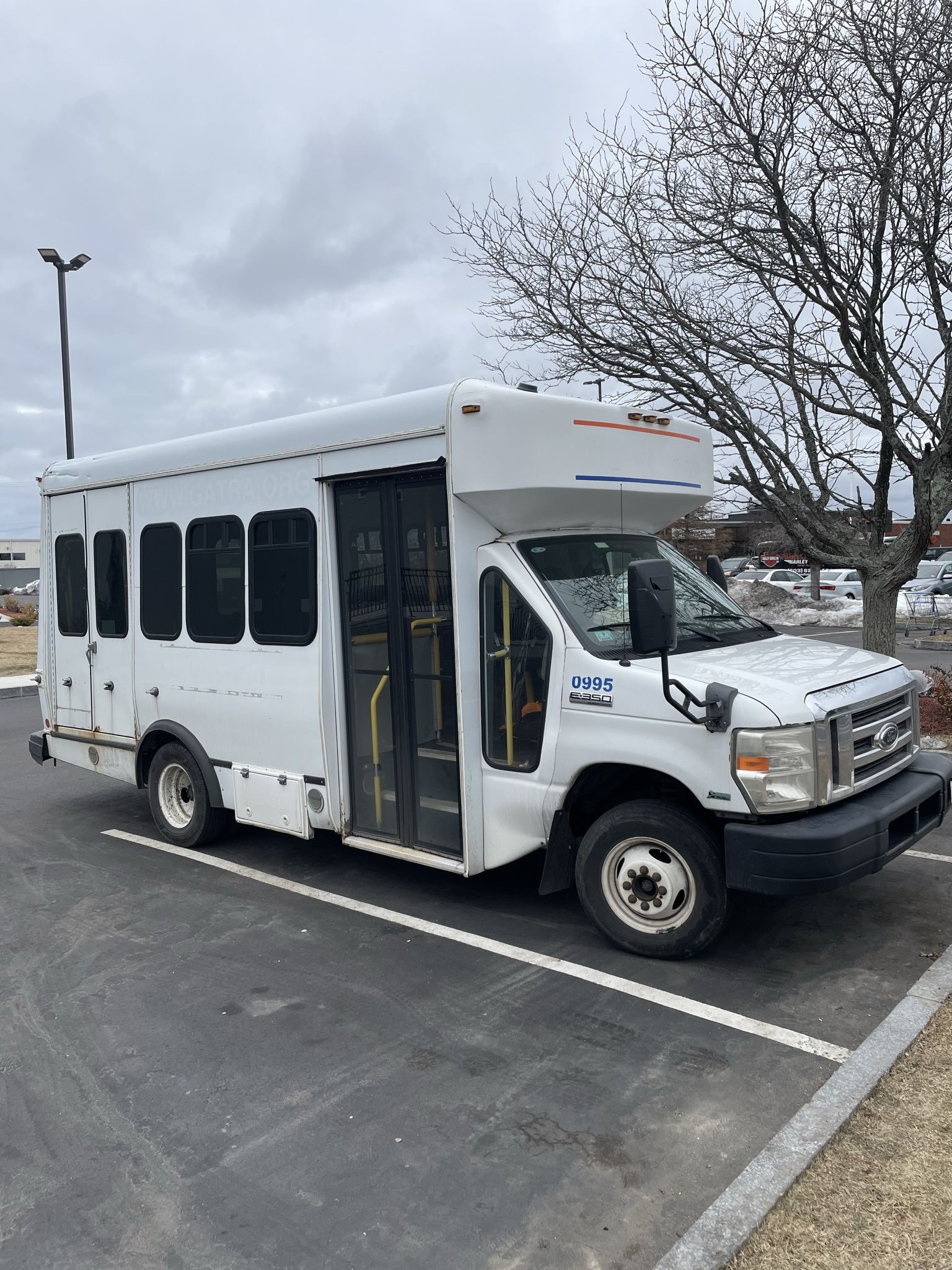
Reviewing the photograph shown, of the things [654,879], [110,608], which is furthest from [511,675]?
[110,608]

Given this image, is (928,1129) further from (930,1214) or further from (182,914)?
(182,914)

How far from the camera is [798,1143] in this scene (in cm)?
336

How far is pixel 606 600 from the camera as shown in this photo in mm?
5457

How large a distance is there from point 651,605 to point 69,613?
5.56m

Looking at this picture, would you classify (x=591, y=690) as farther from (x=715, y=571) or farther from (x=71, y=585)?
(x=71, y=585)

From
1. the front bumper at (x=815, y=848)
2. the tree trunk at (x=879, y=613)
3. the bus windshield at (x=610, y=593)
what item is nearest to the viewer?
the front bumper at (x=815, y=848)

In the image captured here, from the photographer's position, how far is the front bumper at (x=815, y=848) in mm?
4395

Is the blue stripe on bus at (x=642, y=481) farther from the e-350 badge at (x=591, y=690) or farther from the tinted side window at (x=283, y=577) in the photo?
the tinted side window at (x=283, y=577)

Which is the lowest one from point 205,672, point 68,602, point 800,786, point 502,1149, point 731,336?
point 502,1149

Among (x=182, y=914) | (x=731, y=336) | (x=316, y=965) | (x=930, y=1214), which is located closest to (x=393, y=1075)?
(x=316, y=965)

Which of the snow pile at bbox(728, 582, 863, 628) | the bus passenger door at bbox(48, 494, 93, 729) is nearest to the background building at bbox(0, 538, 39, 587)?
the snow pile at bbox(728, 582, 863, 628)

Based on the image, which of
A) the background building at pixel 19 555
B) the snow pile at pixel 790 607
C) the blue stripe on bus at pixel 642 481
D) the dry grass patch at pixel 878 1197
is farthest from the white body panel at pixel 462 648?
the background building at pixel 19 555

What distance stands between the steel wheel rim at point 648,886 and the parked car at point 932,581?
27.6 m

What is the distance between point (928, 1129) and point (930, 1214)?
18.1 inches
